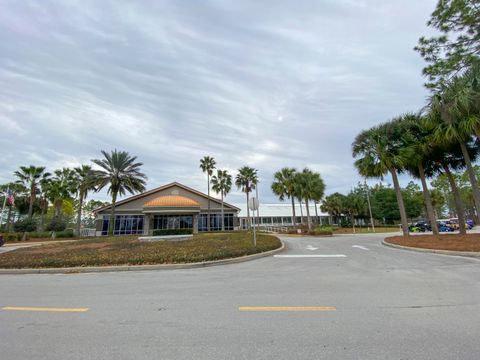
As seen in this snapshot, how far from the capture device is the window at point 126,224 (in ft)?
128

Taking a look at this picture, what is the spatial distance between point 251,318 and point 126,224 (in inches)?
1589

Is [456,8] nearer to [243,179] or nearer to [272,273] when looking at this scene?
[272,273]

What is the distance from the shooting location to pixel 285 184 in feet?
122

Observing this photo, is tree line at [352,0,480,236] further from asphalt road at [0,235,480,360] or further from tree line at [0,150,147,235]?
tree line at [0,150,147,235]

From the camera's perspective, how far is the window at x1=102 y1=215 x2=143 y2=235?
3912 centimetres

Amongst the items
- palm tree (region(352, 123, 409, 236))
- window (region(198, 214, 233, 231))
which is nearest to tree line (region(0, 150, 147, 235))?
window (region(198, 214, 233, 231))

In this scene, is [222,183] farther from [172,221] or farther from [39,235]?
[39,235]

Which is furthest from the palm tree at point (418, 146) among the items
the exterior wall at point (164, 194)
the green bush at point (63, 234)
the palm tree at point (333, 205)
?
the green bush at point (63, 234)

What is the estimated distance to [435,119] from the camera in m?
16.2

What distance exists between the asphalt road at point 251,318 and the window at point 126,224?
112ft

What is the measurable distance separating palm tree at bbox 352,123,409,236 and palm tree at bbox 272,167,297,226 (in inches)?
640

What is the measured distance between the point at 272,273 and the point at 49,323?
564 cm

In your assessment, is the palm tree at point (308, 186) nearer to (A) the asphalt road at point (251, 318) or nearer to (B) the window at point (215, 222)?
(B) the window at point (215, 222)

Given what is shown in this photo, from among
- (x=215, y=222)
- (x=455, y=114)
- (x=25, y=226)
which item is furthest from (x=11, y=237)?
(x=455, y=114)
